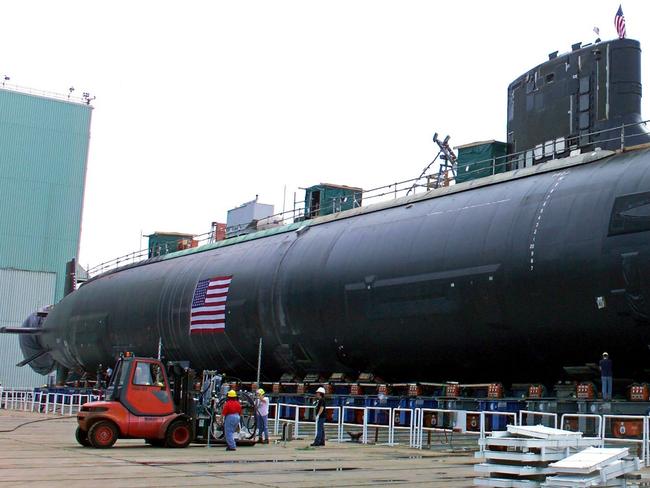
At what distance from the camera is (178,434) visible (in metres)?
18.4

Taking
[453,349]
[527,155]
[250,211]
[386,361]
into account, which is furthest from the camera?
[250,211]

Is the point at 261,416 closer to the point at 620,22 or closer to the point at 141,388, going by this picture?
the point at 141,388

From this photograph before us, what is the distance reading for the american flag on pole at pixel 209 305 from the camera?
3006 centimetres

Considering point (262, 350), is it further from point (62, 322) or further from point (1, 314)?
point (1, 314)

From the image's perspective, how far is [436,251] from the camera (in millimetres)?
21500

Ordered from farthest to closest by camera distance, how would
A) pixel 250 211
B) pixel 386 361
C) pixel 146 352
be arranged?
pixel 250 211, pixel 146 352, pixel 386 361

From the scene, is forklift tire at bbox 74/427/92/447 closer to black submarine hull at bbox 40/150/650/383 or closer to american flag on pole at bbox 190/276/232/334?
black submarine hull at bbox 40/150/650/383

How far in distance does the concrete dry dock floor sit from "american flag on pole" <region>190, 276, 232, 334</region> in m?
9.99

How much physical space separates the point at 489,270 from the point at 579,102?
6481mm

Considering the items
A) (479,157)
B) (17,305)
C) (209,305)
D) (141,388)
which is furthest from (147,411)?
(17,305)

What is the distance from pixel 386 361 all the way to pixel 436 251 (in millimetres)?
3535

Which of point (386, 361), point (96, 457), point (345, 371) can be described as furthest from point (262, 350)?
point (96, 457)

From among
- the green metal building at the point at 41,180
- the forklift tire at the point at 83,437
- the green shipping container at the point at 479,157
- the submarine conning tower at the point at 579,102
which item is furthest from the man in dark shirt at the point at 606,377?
the green metal building at the point at 41,180

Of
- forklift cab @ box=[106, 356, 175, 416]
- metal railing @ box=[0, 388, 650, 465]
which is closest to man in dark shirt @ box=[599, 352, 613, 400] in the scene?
metal railing @ box=[0, 388, 650, 465]
